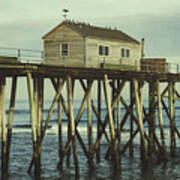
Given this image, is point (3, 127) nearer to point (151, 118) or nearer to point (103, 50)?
point (103, 50)

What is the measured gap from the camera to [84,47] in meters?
27.3

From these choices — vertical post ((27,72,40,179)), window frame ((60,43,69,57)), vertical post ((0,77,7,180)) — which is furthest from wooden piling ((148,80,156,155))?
vertical post ((0,77,7,180))

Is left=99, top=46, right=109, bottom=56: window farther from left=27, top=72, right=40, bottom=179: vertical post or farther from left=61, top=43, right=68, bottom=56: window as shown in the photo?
left=27, top=72, right=40, bottom=179: vertical post

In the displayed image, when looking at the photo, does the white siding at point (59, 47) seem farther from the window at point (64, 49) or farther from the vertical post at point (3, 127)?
the vertical post at point (3, 127)

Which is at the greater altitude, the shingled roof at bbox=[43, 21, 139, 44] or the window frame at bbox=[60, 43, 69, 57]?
the shingled roof at bbox=[43, 21, 139, 44]

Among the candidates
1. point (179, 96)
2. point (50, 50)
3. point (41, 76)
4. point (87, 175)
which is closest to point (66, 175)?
point (87, 175)

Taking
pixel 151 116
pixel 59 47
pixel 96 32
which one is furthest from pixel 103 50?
pixel 151 116

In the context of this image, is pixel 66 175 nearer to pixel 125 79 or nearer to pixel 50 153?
pixel 125 79

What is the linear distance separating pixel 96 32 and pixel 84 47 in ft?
8.15

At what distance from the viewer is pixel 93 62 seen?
27766 millimetres

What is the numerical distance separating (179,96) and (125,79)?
7.78 m

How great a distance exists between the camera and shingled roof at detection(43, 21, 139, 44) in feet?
91.7

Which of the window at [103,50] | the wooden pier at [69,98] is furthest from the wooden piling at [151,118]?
the window at [103,50]

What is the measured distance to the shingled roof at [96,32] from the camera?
2795cm
